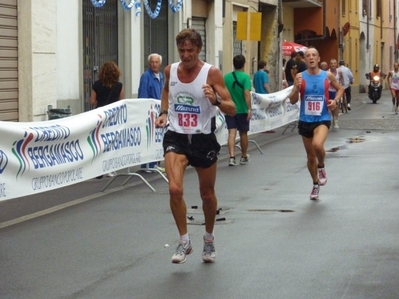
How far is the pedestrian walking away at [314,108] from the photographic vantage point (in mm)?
12750

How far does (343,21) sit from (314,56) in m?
44.0

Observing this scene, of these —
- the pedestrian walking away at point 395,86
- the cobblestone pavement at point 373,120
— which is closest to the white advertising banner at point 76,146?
the cobblestone pavement at point 373,120

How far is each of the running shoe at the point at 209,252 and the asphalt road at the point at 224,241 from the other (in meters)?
0.09

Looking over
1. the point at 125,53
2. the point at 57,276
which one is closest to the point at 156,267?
the point at 57,276

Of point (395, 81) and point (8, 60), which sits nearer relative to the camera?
point (8, 60)

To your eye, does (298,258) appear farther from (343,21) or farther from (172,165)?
(343,21)

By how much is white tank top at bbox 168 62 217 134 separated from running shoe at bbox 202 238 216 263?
2.91 ft

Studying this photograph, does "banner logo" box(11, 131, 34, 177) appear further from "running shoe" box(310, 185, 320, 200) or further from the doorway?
the doorway

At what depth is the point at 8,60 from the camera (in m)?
17.9

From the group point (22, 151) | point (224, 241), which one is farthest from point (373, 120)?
point (224, 241)

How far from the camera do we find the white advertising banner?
1045cm

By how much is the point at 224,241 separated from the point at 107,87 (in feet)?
22.2

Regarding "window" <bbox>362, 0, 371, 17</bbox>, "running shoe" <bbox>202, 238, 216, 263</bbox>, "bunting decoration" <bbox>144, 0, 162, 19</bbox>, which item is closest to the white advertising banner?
"running shoe" <bbox>202, 238, 216, 263</bbox>

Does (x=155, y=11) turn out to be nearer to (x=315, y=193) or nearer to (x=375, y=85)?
(x=315, y=193)
